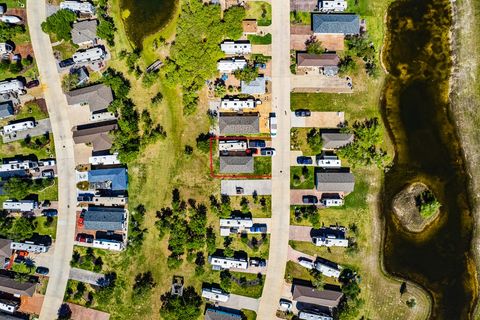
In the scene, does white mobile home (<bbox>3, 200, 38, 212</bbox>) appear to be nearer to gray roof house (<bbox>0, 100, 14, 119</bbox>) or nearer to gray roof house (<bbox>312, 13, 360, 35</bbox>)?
gray roof house (<bbox>0, 100, 14, 119</bbox>)

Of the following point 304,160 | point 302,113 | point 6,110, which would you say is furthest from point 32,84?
point 304,160

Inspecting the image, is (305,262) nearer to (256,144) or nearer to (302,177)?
(302,177)

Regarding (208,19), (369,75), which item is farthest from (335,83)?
(208,19)

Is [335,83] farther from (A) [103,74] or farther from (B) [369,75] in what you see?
(A) [103,74]

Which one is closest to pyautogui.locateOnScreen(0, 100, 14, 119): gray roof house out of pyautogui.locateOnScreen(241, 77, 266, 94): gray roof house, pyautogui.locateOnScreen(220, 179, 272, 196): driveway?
pyautogui.locateOnScreen(220, 179, 272, 196): driveway

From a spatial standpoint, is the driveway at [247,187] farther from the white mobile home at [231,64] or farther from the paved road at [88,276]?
the paved road at [88,276]
